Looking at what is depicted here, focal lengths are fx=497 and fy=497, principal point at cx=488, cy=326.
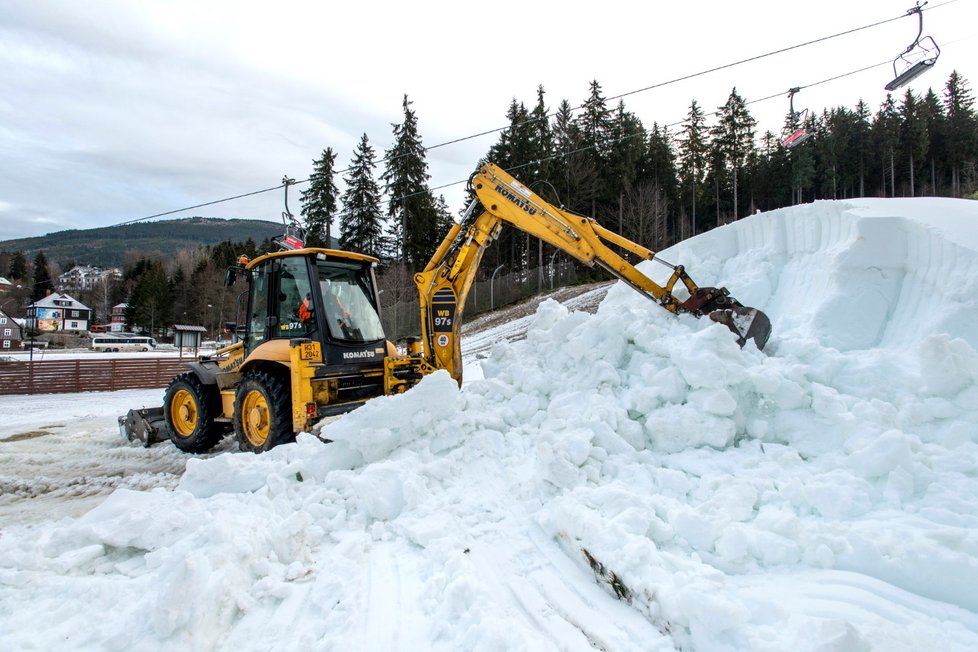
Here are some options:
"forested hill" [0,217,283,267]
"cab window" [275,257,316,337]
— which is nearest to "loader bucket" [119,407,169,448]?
"cab window" [275,257,316,337]

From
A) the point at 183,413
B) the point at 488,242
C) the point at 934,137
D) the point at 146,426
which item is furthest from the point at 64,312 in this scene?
the point at 934,137

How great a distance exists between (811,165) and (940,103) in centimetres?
2099

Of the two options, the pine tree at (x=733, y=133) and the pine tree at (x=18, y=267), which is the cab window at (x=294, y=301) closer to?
the pine tree at (x=733, y=133)

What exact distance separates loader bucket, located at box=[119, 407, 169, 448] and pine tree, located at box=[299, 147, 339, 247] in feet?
96.3

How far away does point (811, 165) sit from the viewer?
44.2 m

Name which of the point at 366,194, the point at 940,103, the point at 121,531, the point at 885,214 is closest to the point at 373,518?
the point at 121,531

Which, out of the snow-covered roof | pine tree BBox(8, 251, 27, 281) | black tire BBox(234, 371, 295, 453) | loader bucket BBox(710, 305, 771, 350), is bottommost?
black tire BBox(234, 371, 295, 453)

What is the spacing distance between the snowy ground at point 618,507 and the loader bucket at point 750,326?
1.21 feet

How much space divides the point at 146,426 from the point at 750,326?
8.66m

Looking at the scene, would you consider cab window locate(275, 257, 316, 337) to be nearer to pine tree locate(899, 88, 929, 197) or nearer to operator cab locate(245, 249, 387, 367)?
operator cab locate(245, 249, 387, 367)

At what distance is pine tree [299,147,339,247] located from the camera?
36156mm

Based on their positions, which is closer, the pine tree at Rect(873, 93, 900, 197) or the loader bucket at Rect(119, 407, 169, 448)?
the loader bucket at Rect(119, 407, 169, 448)

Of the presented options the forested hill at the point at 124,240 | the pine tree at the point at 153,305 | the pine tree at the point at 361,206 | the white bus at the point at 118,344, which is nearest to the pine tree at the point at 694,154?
the pine tree at the point at 361,206

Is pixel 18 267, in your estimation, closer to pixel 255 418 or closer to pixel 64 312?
pixel 64 312
